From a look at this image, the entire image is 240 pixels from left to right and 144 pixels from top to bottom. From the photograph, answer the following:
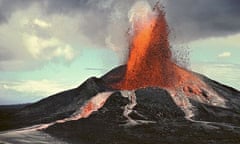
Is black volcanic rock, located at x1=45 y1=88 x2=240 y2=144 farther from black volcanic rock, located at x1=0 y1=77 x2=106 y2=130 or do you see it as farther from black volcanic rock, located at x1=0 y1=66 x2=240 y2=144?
black volcanic rock, located at x1=0 y1=77 x2=106 y2=130

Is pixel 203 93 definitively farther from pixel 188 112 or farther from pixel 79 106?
pixel 79 106

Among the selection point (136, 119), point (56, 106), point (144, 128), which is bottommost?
point (144, 128)

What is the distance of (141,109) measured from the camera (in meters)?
80.9

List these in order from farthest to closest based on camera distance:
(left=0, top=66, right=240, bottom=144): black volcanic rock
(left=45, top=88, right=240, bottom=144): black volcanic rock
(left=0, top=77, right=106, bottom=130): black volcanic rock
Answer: (left=0, top=77, right=106, bottom=130): black volcanic rock
(left=0, top=66, right=240, bottom=144): black volcanic rock
(left=45, top=88, right=240, bottom=144): black volcanic rock

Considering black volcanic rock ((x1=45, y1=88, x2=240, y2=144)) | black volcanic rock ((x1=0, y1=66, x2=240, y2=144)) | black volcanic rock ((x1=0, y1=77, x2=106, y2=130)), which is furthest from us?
black volcanic rock ((x1=0, y1=77, x2=106, y2=130))

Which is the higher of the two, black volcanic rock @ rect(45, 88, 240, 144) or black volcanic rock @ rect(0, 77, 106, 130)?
black volcanic rock @ rect(0, 77, 106, 130)

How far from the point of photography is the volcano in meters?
68.3

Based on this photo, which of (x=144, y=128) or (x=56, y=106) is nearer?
(x=144, y=128)

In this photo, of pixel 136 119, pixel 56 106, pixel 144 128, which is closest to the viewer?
pixel 144 128

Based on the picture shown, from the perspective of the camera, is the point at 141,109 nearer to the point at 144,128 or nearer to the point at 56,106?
the point at 144,128

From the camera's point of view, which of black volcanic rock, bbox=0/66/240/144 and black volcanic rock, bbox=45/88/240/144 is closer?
black volcanic rock, bbox=45/88/240/144

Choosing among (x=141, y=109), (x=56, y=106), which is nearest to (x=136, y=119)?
(x=141, y=109)

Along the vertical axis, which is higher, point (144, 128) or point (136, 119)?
point (136, 119)

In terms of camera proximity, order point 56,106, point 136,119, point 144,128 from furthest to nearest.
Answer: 1. point 56,106
2. point 136,119
3. point 144,128
